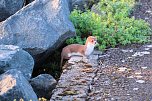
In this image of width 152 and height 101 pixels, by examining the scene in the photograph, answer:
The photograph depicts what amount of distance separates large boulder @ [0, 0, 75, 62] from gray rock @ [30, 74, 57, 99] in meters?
0.65

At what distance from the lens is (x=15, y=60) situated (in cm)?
635

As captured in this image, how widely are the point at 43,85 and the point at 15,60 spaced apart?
0.47 metres

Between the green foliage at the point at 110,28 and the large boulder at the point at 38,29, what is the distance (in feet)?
1.38

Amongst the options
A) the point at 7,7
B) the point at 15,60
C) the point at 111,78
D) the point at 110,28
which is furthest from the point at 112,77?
the point at 7,7

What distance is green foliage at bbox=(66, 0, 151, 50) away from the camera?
24.8ft

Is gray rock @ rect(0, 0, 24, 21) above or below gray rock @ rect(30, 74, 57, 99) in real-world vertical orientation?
above

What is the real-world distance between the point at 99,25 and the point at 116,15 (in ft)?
2.13

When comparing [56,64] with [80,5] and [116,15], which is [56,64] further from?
[80,5]

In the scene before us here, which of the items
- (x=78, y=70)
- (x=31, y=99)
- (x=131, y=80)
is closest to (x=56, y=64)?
(x=78, y=70)

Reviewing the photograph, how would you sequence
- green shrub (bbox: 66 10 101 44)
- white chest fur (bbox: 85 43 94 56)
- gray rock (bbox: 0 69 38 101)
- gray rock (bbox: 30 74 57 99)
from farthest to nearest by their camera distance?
1. green shrub (bbox: 66 10 101 44)
2. white chest fur (bbox: 85 43 94 56)
3. gray rock (bbox: 30 74 57 99)
4. gray rock (bbox: 0 69 38 101)

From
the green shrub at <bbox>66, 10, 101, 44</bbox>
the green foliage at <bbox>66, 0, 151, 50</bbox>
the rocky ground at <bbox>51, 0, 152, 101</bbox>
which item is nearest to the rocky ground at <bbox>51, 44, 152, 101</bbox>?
the rocky ground at <bbox>51, 0, 152, 101</bbox>

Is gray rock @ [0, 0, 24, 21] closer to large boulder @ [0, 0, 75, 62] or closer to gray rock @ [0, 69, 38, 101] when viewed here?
large boulder @ [0, 0, 75, 62]

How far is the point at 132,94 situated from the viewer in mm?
5707

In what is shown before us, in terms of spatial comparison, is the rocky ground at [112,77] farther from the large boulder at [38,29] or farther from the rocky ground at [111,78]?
the large boulder at [38,29]
